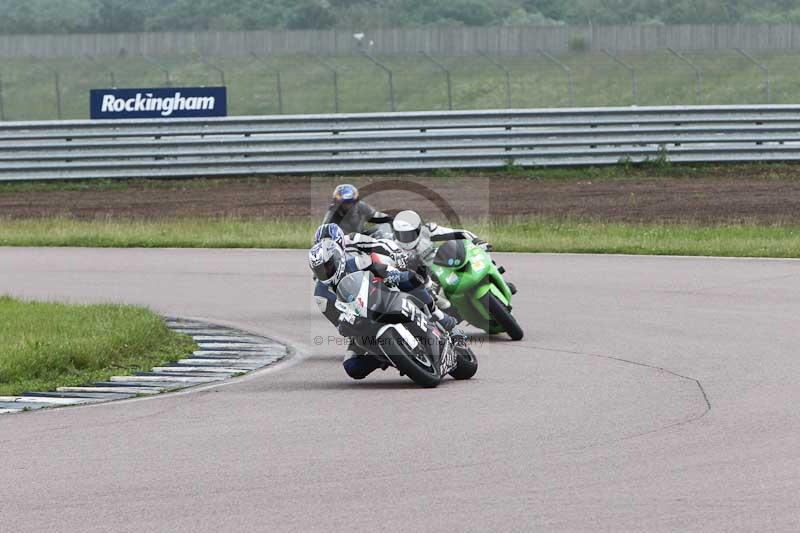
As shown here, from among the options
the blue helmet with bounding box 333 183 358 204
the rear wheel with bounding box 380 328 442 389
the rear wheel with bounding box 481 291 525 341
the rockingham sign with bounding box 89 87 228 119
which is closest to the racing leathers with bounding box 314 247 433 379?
the rear wheel with bounding box 380 328 442 389

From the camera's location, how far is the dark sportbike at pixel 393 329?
10836mm

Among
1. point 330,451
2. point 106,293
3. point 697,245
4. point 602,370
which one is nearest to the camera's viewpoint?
point 330,451

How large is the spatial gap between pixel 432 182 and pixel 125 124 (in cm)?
624

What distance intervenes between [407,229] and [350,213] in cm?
169

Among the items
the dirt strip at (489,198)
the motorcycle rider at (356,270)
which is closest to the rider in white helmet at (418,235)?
the motorcycle rider at (356,270)

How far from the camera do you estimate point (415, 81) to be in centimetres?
5575

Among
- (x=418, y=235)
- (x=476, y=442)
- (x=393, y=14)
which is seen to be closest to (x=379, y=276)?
(x=418, y=235)

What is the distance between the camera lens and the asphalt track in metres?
7.15

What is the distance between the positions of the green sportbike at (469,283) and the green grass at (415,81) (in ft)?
121

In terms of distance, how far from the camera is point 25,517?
718 cm

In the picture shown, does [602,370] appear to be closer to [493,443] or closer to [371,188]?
[493,443]

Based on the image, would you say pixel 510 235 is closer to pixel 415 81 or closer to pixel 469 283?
pixel 469 283

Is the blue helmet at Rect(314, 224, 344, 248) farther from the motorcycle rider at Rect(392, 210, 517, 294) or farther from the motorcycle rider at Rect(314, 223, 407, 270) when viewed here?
the motorcycle rider at Rect(392, 210, 517, 294)

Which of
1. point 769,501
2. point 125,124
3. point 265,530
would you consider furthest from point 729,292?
point 125,124
